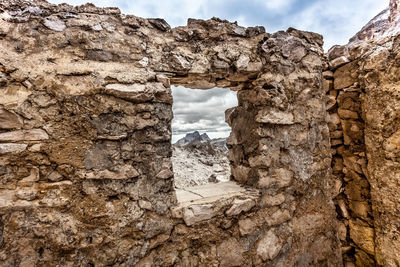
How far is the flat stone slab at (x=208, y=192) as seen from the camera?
181 cm

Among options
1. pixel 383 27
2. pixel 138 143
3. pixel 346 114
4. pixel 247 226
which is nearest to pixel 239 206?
pixel 247 226

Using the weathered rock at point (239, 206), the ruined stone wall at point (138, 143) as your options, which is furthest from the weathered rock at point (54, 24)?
the weathered rock at point (239, 206)

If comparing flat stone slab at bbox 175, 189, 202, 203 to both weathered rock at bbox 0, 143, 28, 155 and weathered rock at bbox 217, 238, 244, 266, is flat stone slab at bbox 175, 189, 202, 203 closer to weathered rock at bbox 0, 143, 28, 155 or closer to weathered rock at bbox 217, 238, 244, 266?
weathered rock at bbox 217, 238, 244, 266

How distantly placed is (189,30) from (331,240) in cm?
253

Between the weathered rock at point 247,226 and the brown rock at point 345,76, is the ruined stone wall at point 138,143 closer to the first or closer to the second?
the weathered rock at point 247,226

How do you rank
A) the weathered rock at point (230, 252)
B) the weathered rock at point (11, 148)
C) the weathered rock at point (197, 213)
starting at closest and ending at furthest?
the weathered rock at point (11, 148)
the weathered rock at point (197, 213)
the weathered rock at point (230, 252)

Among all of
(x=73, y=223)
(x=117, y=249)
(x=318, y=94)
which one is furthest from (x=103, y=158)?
(x=318, y=94)

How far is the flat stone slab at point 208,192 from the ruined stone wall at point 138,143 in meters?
0.11

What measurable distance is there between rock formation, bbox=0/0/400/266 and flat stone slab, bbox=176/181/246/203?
0.11 metres

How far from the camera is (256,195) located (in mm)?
1846

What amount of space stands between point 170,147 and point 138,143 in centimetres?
25

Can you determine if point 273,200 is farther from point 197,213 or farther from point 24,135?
point 24,135

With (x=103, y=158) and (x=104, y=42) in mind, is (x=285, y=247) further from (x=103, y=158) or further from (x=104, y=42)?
(x=104, y=42)

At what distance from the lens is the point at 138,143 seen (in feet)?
4.88
